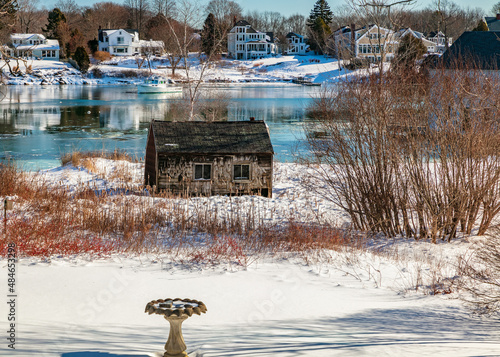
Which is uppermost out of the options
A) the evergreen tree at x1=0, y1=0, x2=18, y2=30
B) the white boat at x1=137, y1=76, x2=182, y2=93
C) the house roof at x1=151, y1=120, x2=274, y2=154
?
the evergreen tree at x1=0, y1=0, x2=18, y2=30

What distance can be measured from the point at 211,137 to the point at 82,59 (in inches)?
2718

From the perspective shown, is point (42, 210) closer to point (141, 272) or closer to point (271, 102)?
point (141, 272)

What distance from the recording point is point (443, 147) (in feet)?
44.6

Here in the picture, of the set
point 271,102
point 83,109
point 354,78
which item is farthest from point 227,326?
point 271,102

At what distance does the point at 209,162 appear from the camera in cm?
1897

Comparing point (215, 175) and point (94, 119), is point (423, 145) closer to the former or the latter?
point (215, 175)

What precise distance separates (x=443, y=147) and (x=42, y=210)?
380 inches

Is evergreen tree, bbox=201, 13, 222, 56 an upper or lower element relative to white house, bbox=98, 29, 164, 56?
lower

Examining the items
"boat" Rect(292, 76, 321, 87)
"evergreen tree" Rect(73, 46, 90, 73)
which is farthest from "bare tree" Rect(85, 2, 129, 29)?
"boat" Rect(292, 76, 321, 87)

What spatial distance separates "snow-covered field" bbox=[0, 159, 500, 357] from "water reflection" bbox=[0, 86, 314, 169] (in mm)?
15382

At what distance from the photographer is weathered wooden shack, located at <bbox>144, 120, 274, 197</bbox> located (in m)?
18.8

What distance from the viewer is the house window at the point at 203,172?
18984mm

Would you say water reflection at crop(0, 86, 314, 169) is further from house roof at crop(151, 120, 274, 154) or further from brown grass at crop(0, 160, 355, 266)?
brown grass at crop(0, 160, 355, 266)

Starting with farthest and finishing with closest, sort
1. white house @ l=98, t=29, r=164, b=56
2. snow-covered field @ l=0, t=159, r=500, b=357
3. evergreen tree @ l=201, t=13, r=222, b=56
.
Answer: white house @ l=98, t=29, r=164, b=56 → evergreen tree @ l=201, t=13, r=222, b=56 → snow-covered field @ l=0, t=159, r=500, b=357
